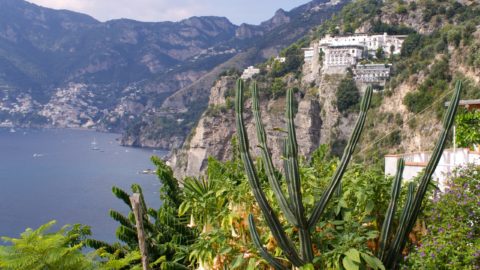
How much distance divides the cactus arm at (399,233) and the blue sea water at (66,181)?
40.4 metres

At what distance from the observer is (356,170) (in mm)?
4734

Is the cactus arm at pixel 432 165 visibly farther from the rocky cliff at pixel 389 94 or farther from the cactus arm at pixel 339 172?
the rocky cliff at pixel 389 94

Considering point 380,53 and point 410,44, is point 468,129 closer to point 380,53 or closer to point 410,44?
point 410,44

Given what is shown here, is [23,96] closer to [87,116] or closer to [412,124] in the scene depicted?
[87,116]

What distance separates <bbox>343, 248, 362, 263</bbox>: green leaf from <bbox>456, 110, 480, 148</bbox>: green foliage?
3.44 meters

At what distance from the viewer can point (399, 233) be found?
12.4ft

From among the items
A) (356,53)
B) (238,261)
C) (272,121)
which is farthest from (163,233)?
(356,53)

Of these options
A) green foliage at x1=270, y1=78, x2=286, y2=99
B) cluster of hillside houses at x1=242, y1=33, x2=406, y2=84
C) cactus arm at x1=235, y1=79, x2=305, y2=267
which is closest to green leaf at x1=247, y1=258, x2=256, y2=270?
cactus arm at x1=235, y1=79, x2=305, y2=267

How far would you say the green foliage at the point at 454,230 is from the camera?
3.30 meters

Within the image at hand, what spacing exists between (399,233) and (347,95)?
5537 centimetres

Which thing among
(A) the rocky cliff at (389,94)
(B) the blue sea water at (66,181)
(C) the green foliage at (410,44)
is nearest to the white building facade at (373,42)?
(C) the green foliage at (410,44)

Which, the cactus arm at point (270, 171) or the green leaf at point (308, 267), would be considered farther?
the cactus arm at point (270, 171)

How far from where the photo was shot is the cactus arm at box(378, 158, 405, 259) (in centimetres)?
367

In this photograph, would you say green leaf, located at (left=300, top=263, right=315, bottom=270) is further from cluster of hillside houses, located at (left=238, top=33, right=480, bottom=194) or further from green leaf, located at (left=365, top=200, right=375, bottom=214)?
cluster of hillside houses, located at (left=238, top=33, right=480, bottom=194)
